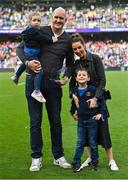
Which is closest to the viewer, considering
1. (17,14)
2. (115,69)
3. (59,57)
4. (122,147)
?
(59,57)

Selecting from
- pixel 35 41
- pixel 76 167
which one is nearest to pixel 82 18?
pixel 35 41

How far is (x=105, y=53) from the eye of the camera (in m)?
47.4

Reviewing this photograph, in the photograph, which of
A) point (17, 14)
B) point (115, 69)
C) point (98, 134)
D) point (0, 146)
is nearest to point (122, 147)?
point (98, 134)

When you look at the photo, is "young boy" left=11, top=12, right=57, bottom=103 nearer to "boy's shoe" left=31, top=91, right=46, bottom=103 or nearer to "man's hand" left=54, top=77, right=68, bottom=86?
"boy's shoe" left=31, top=91, right=46, bottom=103

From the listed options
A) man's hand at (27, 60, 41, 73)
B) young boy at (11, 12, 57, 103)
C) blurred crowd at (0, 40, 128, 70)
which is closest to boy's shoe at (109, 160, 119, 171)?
young boy at (11, 12, 57, 103)

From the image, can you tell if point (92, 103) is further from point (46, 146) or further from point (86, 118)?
point (46, 146)

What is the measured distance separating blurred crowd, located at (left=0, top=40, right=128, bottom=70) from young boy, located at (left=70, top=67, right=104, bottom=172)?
36383 millimetres

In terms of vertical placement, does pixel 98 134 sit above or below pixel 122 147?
above

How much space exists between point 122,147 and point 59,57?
2418 mm

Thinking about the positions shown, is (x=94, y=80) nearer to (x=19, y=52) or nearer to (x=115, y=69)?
(x=19, y=52)

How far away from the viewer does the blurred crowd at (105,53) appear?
1770 inches

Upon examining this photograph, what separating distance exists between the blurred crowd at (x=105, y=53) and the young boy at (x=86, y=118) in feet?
119

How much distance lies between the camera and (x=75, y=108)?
23.8ft

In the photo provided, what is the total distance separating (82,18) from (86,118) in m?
45.6
